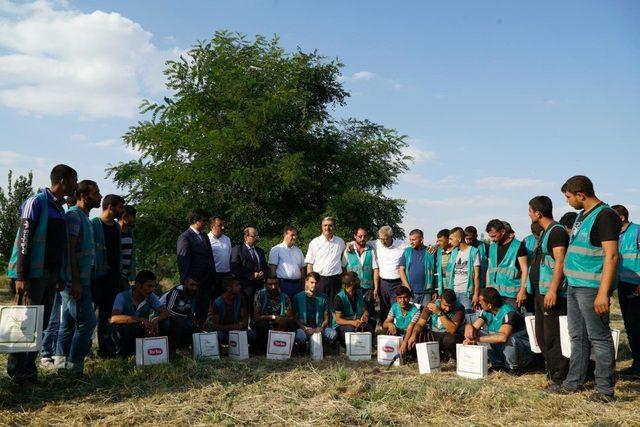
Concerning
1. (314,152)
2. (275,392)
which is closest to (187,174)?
(314,152)

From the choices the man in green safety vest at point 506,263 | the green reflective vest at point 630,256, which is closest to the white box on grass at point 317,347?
the man in green safety vest at point 506,263

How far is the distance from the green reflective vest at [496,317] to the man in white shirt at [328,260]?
2.46m

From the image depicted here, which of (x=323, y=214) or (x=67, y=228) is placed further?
(x=323, y=214)

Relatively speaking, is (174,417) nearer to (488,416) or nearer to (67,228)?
(67,228)

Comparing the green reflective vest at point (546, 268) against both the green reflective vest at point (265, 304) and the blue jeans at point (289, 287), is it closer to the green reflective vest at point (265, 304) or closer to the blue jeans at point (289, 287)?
the green reflective vest at point (265, 304)

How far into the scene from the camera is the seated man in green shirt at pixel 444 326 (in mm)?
7053

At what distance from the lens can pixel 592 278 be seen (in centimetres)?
491

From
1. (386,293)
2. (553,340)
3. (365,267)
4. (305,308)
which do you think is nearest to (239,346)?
(305,308)

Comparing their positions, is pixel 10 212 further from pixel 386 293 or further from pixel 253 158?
pixel 386 293

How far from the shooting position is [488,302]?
6863 mm

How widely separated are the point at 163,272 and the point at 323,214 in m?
5.31

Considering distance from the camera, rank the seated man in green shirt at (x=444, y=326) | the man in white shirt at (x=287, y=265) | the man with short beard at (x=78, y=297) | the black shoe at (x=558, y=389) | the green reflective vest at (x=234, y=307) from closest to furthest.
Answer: the black shoe at (x=558, y=389), the man with short beard at (x=78, y=297), the seated man in green shirt at (x=444, y=326), the green reflective vest at (x=234, y=307), the man in white shirt at (x=287, y=265)

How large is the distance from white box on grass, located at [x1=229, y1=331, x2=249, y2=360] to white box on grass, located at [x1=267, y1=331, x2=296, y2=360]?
0.92 feet

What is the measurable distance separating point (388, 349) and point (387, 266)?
Answer: 1.92 meters
